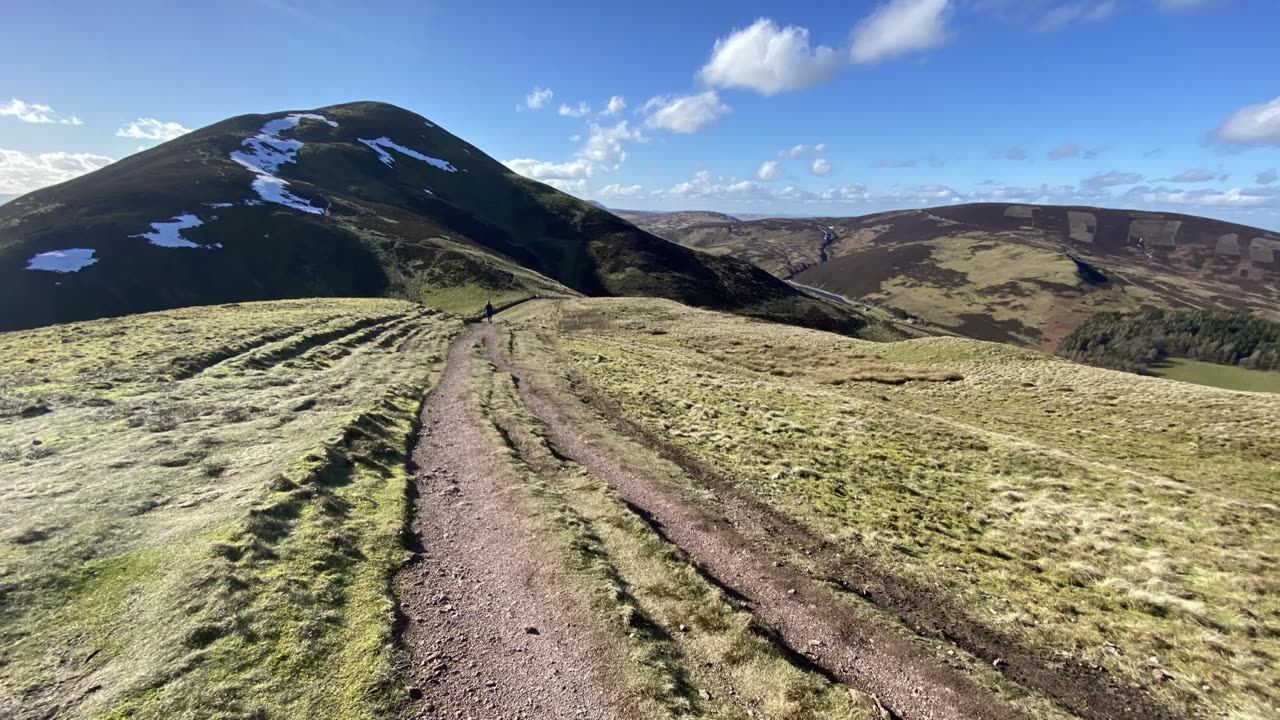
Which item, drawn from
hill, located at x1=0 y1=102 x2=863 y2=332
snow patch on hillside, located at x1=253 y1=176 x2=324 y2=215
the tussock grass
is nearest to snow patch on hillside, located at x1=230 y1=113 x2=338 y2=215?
snow patch on hillside, located at x1=253 y1=176 x2=324 y2=215

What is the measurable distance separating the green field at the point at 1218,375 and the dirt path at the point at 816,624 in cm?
15052

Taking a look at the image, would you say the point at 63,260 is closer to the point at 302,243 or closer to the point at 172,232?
the point at 172,232

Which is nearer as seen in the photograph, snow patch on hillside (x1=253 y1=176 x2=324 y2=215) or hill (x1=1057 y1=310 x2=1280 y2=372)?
snow patch on hillside (x1=253 y1=176 x2=324 y2=215)

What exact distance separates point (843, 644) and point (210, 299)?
111906 millimetres

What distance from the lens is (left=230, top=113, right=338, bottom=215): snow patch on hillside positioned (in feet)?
409

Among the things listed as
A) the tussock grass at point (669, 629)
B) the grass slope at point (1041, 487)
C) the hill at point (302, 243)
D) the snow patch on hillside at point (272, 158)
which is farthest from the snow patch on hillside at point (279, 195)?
the tussock grass at point (669, 629)

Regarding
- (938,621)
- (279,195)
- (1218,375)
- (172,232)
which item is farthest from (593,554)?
(1218,375)

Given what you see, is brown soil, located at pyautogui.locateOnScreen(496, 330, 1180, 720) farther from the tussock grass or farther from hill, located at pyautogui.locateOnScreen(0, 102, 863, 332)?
hill, located at pyautogui.locateOnScreen(0, 102, 863, 332)

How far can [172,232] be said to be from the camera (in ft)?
330

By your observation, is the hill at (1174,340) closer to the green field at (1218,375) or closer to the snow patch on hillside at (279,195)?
the green field at (1218,375)

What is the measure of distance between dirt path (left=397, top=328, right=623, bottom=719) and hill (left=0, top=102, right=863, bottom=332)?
240 ft

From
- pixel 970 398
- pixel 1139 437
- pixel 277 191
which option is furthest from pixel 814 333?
pixel 277 191

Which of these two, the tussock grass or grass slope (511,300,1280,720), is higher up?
the tussock grass

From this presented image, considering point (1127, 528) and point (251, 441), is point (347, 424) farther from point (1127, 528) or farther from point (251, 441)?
point (1127, 528)
